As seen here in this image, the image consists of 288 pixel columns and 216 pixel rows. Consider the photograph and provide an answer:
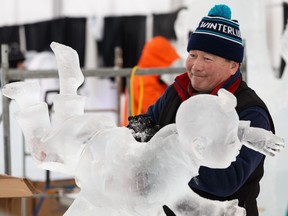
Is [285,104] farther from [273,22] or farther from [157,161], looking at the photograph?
[273,22]

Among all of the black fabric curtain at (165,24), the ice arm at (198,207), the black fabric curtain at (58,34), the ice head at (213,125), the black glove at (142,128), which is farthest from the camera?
the black fabric curtain at (58,34)

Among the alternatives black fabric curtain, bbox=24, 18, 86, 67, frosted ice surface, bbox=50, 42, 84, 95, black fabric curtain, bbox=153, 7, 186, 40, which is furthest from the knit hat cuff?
black fabric curtain, bbox=24, 18, 86, 67

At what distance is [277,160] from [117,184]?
1369 mm

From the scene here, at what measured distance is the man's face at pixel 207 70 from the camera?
1354 mm

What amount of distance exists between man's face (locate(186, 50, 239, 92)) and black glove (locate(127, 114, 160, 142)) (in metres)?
0.17

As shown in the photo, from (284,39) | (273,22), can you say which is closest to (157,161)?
(284,39)

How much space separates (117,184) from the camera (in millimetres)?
1052

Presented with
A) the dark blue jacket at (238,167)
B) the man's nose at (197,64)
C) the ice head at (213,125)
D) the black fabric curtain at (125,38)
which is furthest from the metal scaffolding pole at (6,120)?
the black fabric curtain at (125,38)

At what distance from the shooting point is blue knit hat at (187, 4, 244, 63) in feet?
4.45

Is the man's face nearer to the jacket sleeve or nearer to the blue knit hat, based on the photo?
the blue knit hat

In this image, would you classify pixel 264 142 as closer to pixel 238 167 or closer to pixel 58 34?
pixel 238 167

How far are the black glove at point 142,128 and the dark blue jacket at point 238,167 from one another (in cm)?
14

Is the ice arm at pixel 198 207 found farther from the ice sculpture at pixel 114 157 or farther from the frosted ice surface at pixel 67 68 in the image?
the frosted ice surface at pixel 67 68

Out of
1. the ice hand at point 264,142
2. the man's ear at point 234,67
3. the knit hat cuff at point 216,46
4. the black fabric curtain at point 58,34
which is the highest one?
the knit hat cuff at point 216,46
